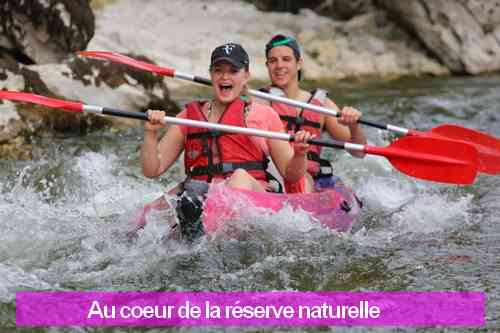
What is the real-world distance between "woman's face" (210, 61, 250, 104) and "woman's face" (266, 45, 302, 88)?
1066 mm

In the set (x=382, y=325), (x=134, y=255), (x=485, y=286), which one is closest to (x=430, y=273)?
(x=485, y=286)

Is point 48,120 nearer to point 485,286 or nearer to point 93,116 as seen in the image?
point 93,116

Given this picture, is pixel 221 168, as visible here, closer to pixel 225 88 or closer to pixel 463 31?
pixel 225 88

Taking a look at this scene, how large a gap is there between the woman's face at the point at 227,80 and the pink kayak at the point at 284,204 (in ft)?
2.10

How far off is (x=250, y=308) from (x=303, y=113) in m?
2.61

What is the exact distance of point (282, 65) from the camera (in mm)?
6254

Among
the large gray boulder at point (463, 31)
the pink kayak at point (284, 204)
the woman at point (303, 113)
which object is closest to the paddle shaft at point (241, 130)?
the pink kayak at point (284, 204)

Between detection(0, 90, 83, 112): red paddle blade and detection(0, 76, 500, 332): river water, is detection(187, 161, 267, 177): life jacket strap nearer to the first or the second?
detection(0, 76, 500, 332): river water

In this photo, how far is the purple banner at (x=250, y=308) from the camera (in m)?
4.07

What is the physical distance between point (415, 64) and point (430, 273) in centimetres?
1178

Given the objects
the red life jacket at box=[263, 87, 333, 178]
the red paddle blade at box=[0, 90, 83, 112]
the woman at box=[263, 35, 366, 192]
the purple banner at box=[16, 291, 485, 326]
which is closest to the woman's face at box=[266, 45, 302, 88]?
the woman at box=[263, 35, 366, 192]

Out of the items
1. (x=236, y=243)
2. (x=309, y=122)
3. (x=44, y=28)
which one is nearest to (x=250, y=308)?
(x=236, y=243)

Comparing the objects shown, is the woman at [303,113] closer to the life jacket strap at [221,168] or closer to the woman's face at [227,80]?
the life jacket strap at [221,168]

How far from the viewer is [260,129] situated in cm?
523
